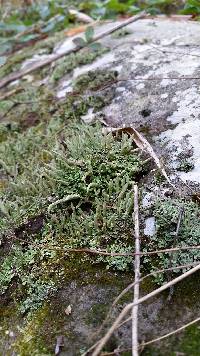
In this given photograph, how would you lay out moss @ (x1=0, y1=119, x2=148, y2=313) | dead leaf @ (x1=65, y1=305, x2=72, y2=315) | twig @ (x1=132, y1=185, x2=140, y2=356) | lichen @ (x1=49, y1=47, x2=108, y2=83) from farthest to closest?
lichen @ (x1=49, y1=47, x2=108, y2=83) < moss @ (x1=0, y1=119, x2=148, y2=313) < dead leaf @ (x1=65, y1=305, x2=72, y2=315) < twig @ (x1=132, y1=185, x2=140, y2=356)

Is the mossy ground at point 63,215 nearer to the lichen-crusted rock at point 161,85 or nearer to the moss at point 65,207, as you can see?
the moss at point 65,207

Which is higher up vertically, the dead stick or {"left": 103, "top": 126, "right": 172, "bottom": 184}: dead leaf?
the dead stick

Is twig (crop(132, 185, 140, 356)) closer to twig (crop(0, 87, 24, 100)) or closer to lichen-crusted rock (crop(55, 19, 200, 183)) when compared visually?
lichen-crusted rock (crop(55, 19, 200, 183))

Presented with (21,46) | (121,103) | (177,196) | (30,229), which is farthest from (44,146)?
(21,46)

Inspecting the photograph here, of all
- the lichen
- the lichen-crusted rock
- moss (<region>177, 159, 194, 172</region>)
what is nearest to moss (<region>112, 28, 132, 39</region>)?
the lichen-crusted rock

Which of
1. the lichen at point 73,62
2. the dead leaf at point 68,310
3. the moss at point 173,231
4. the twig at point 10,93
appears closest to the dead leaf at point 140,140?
the moss at point 173,231

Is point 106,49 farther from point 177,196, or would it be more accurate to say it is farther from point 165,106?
point 177,196

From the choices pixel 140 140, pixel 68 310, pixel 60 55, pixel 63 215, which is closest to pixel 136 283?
pixel 68 310

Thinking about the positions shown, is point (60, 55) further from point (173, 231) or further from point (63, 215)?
point (173, 231)

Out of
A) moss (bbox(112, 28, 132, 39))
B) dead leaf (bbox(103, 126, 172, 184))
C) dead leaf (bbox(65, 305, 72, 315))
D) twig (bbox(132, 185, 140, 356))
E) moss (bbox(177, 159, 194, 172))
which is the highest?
moss (bbox(112, 28, 132, 39))
